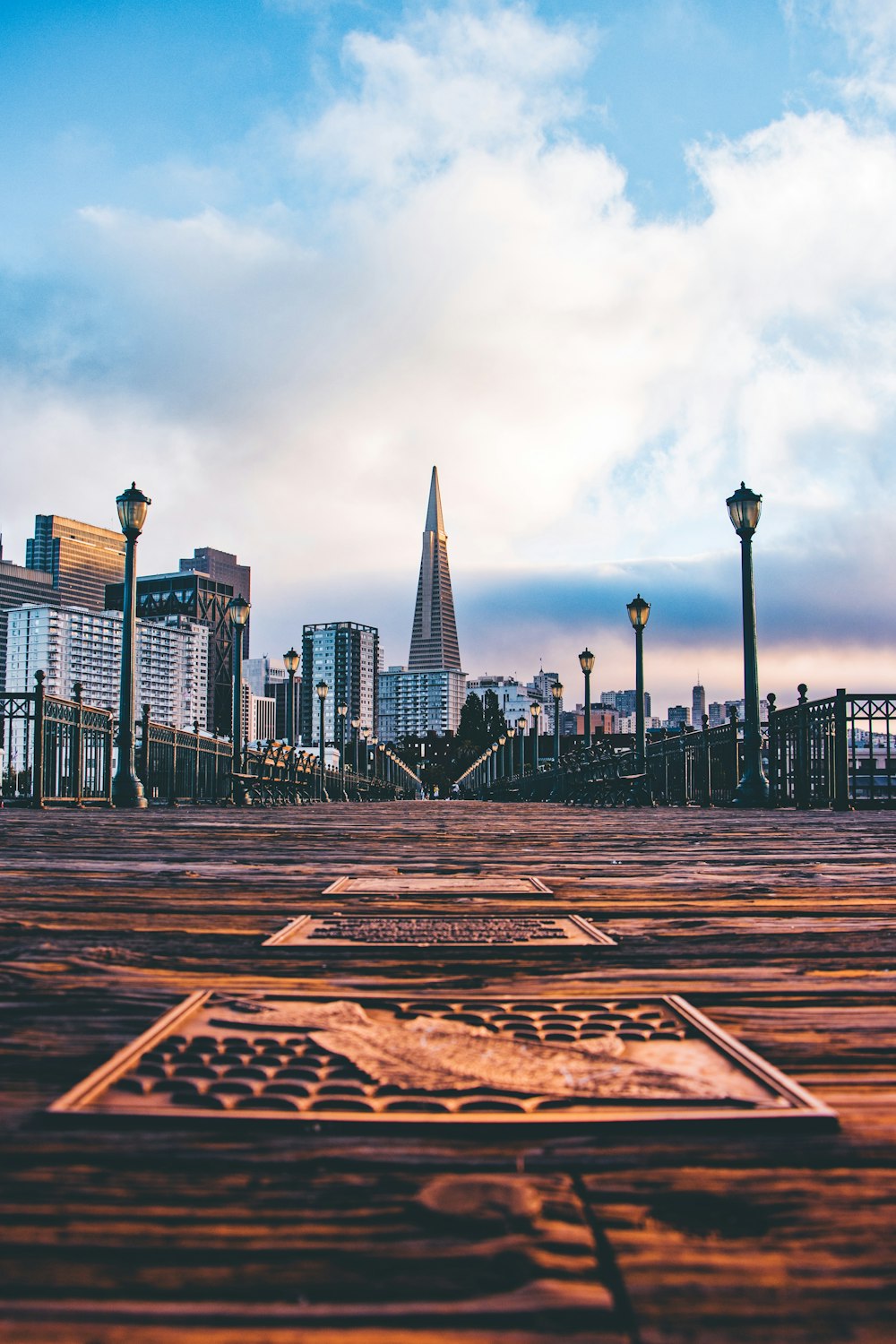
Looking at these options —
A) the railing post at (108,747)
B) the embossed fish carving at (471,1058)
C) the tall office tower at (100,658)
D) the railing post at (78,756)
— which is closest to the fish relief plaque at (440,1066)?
the embossed fish carving at (471,1058)

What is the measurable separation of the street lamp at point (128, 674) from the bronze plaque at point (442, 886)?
1239 cm

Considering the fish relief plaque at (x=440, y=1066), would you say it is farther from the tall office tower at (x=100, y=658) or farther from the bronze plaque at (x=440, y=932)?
the tall office tower at (x=100, y=658)

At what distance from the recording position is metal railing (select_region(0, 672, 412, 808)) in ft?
53.1

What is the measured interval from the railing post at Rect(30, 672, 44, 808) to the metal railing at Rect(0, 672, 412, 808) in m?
0.01

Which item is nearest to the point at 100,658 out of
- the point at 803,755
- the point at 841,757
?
the point at 803,755

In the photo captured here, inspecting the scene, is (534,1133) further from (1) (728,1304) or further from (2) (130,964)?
(2) (130,964)

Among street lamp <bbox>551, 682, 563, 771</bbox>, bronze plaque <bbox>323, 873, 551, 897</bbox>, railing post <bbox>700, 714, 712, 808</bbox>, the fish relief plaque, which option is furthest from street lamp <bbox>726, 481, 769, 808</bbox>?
street lamp <bbox>551, 682, 563, 771</bbox>

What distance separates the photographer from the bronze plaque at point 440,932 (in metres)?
3.16

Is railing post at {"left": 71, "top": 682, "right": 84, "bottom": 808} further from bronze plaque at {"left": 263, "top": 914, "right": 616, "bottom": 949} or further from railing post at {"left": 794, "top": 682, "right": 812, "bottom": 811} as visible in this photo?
bronze plaque at {"left": 263, "top": 914, "right": 616, "bottom": 949}

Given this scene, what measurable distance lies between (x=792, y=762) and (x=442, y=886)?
47.3ft

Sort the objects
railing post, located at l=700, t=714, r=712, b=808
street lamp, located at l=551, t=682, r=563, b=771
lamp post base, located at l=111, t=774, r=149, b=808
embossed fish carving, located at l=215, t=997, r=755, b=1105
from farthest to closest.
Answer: street lamp, located at l=551, t=682, r=563, b=771 → railing post, located at l=700, t=714, r=712, b=808 → lamp post base, located at l=111, t=774, r=149, b=808 → embossed fish carving, located at l=215, t=997, r=755, b=1105

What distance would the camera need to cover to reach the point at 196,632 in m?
152

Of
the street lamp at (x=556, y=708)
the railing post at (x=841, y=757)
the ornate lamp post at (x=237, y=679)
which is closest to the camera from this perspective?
the railing post at (x=841, y=757)

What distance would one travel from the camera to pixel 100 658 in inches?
7219
